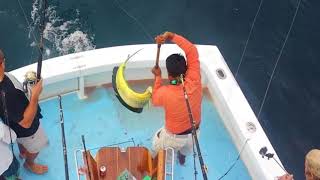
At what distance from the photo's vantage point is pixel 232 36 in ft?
28.7

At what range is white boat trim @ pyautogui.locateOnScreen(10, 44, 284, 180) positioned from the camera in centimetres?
539

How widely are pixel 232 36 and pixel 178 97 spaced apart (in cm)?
474

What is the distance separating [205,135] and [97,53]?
1795mm

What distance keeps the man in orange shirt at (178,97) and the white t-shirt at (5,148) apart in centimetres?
143

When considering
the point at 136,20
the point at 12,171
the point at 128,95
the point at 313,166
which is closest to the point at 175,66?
the point at 128,95

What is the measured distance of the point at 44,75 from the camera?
5570 millimetres

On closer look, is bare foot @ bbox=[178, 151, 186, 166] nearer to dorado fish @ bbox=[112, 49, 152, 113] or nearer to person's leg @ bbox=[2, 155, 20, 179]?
dorado fish @ bbox=[112, 49, 152, 113]

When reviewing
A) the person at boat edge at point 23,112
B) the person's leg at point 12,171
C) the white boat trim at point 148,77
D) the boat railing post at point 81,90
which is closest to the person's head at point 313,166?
the white boat trim at point 148,77

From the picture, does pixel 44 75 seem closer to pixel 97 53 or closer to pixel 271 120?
pixel 97 53

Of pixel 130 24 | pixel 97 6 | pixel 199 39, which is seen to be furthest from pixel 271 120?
pixel 97 6

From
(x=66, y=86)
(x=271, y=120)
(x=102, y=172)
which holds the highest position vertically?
(x=66, y=86)

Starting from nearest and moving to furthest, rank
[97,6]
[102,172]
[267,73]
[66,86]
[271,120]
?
[102,172] → [66,86] → [271,120] → [267,73] → [97,6]

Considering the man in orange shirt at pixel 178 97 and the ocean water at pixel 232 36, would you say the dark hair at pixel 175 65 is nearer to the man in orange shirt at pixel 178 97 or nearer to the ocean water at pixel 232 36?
the man in orange shirt at pixel 178 97

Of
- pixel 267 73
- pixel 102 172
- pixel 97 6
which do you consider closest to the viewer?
pixel 102 172
